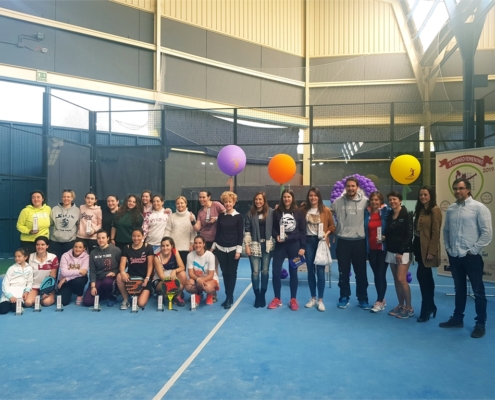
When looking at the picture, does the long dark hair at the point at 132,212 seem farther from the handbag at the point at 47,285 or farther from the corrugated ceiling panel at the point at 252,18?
the corrugated ceiling panel at the point at 252,18

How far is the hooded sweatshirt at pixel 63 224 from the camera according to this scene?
5715mm

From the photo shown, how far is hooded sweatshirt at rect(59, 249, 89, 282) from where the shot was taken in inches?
212

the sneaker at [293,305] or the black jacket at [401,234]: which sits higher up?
the black jacket at [401,234]

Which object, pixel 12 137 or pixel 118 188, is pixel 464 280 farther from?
pixel 12 137

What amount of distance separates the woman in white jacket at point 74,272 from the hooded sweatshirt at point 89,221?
0.71 ft

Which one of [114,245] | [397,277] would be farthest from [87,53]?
[397,277]

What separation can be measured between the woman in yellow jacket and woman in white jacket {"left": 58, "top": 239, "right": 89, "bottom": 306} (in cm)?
50

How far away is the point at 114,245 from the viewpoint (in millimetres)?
5531

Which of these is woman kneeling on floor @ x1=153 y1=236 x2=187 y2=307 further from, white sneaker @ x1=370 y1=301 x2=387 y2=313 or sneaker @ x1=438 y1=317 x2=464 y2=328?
sneaker @ x1=438 y1=317 x2=464 y2=328

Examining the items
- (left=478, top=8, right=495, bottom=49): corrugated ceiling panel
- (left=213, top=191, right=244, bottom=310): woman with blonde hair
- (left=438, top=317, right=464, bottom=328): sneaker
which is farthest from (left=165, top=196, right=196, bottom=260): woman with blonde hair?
(left=478, top=8, right=495, bottom=49): corrugated ceiling panel

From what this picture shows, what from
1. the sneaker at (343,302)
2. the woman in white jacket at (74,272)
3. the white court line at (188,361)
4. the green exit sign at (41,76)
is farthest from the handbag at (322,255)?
the green exit sign at (41,76)

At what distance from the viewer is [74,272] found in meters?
5.39

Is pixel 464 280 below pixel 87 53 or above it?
below

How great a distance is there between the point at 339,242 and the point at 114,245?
2980mm
